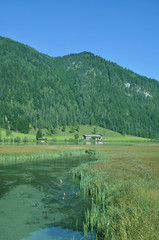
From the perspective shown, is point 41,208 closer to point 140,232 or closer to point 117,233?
point 117,233

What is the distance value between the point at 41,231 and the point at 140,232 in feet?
25.0

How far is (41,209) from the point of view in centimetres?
2131

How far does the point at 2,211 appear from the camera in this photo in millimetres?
20766

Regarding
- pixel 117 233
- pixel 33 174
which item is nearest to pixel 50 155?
pixel 33 174

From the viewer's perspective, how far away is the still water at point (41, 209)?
16.7m

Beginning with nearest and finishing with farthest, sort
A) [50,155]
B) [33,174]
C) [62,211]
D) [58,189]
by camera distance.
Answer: [62,211], [58,189], [33,174], [50,155]

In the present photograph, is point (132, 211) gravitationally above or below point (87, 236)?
above

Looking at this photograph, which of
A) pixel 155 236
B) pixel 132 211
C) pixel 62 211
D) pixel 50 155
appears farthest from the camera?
pixel 50 155

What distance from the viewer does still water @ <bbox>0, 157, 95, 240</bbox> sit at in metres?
16.7

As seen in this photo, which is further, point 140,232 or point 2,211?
point 2,211

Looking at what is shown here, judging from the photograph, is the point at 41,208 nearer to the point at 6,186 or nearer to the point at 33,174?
the point at 6,186

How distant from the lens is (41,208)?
21.5 m

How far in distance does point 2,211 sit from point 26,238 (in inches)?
223

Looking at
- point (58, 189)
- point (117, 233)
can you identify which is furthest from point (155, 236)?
point (58, 189)
